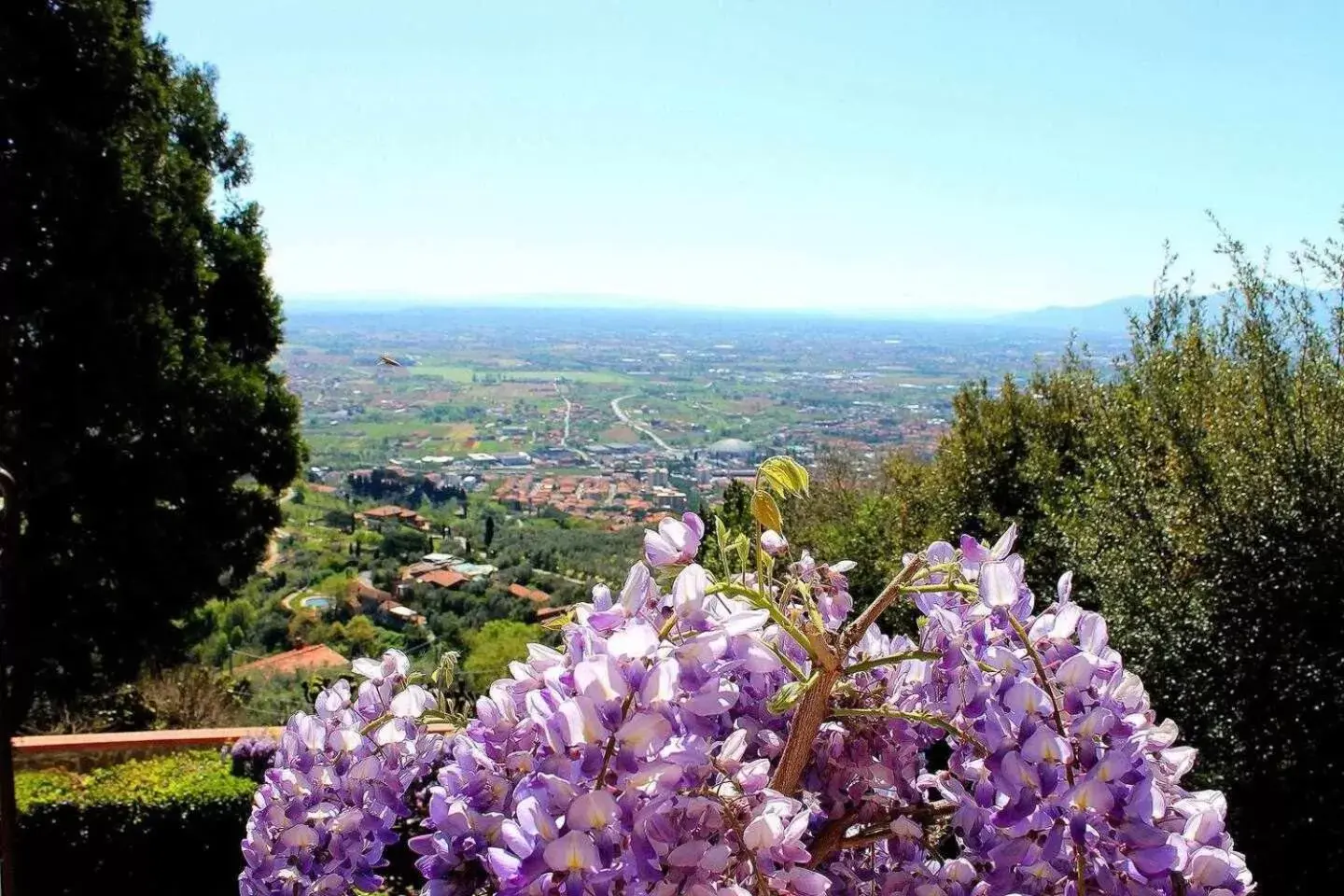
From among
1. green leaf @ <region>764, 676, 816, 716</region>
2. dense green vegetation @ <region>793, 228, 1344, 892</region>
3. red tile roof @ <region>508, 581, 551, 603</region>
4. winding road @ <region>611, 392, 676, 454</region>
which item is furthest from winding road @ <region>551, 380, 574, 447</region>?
green leaf @ <region>764, 676, 816, 716</region>

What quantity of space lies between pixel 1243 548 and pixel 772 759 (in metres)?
4.94

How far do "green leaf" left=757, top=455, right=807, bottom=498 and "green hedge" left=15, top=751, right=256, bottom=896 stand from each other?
5964 mm

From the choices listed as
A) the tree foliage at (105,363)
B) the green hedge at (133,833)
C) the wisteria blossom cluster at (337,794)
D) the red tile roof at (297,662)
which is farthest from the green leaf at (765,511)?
the red tile roof at (297,662)

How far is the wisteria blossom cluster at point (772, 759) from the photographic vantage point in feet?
2.94

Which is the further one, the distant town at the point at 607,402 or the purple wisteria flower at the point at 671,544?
the distant town at the point at 607,402

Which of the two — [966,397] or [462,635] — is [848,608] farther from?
[462,635]

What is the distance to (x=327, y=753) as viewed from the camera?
1335mm

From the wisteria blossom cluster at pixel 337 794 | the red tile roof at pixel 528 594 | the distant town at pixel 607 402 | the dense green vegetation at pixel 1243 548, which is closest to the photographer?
the wisteria blossom cluster at pixel 337 794

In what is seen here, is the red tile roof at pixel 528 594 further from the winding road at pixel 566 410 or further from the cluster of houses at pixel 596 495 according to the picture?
the winding road at pixel 566 410

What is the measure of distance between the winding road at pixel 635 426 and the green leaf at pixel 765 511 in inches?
1202

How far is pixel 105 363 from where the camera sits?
890 centimetres

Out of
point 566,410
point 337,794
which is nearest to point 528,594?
point 337,794

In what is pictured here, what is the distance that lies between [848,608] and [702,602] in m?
0.38

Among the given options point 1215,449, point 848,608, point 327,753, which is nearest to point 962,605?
point 848,608
